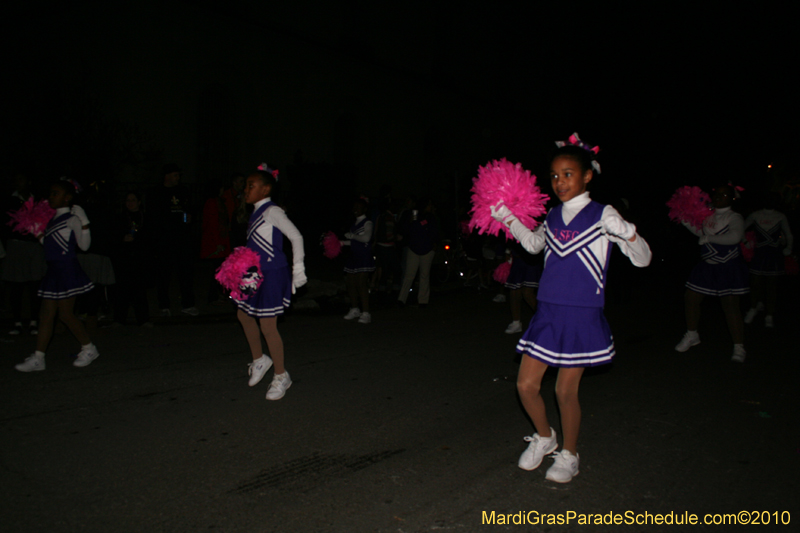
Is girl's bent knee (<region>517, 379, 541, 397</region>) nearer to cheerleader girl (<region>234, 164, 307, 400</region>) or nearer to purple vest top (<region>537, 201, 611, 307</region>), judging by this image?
purple vest top (<region>537, 201, 611, 307</region>)

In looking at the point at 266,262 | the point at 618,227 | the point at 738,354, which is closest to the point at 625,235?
the point at 618,227

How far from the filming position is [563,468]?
3467mm

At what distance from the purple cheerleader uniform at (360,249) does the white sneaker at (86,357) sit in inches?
141

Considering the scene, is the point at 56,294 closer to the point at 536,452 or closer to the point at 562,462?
the point at 536,452

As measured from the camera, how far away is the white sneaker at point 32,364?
547cm

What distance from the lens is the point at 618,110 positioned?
21.5 metres

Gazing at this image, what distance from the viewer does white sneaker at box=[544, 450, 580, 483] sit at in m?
3.45

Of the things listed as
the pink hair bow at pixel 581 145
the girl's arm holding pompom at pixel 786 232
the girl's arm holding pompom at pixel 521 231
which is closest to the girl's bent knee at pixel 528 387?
the girl's arm holding pompom at pixel 521 231

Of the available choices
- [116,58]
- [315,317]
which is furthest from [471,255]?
[116,58]

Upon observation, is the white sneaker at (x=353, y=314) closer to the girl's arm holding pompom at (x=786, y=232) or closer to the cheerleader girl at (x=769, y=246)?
the cheerleader girl at (x=769, y=246)

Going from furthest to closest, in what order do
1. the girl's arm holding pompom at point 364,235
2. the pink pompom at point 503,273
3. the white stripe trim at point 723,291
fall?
1. the girl's arm holding pompom at point 364,235
2. the pink pompom at point 503,273
3. the white stripe trim at point 723,291

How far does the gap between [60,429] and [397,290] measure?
295 inches

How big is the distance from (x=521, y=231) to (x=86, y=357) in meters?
4.33

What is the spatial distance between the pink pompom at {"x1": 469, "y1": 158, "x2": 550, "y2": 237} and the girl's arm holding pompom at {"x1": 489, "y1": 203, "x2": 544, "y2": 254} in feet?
0.10
